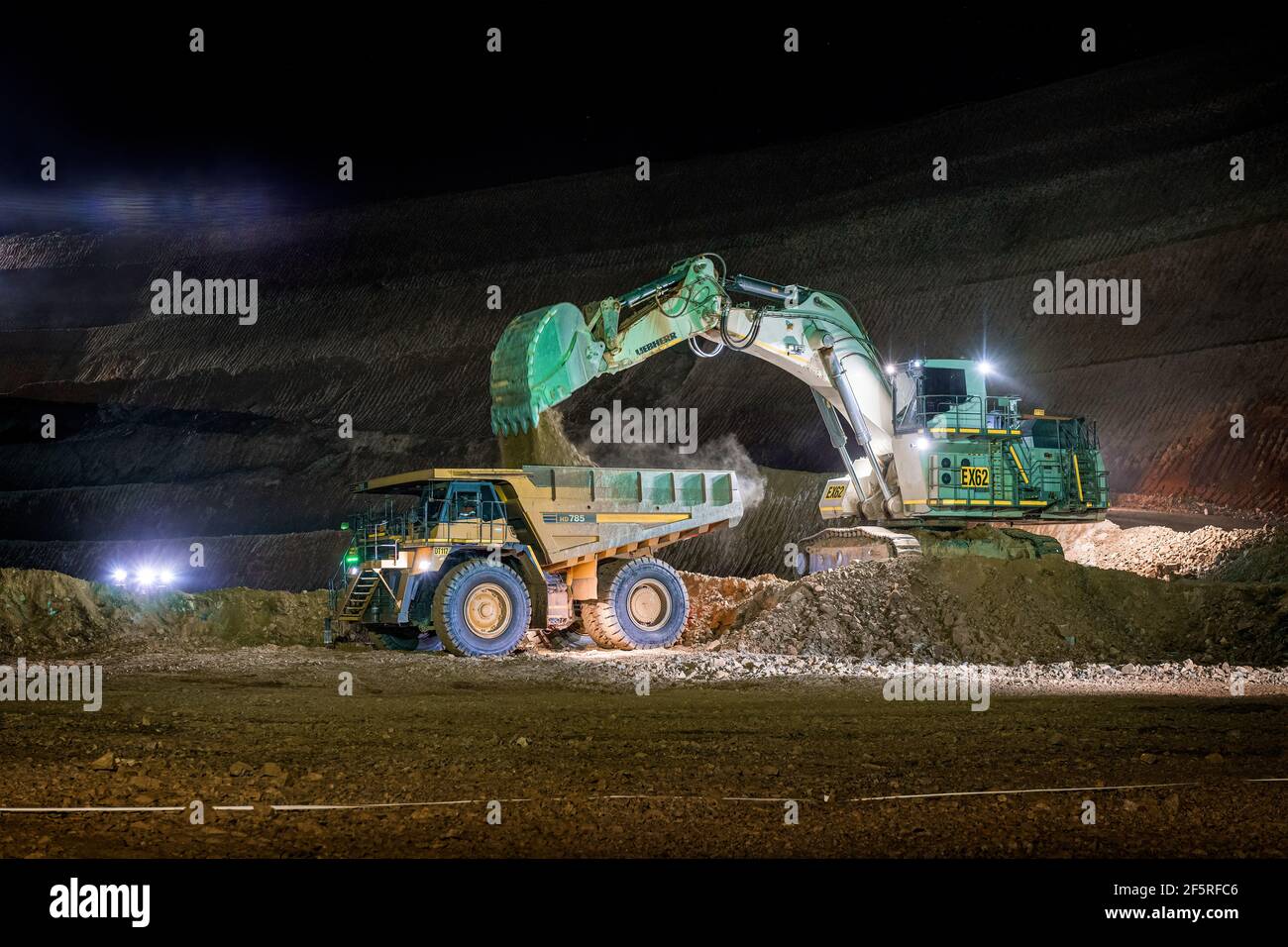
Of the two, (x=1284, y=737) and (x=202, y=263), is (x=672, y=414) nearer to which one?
(x=202, y=263)

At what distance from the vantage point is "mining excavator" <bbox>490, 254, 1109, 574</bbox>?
60.2 ft

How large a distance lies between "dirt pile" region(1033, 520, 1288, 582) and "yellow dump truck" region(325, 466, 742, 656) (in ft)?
27.3

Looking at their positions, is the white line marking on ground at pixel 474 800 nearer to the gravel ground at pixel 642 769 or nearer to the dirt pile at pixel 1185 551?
the gravel ground at pixel 642 769

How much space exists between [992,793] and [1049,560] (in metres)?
10.6

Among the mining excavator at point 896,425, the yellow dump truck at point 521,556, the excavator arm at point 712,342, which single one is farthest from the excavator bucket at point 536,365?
the yellow dump truck at point 521,556

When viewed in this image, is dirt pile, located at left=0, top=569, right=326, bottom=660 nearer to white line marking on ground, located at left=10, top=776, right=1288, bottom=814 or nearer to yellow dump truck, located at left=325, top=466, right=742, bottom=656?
yellow dump truck, located at left=325, top=466, right=742, bottom=656

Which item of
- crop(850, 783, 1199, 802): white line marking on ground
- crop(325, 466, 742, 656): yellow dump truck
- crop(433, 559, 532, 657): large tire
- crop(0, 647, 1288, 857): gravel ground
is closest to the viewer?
crop(0, 647, 1288, 857): gravel ground

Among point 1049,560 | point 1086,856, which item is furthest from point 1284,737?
point 1049,560

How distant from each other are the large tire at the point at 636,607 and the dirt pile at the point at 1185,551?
813cm

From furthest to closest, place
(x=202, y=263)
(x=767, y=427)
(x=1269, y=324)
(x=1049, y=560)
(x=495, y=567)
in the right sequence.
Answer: (x=202, y=263), (x=767, y=427), (x=1269, y=324), (x=1049, y=560), (x=495, y=567)

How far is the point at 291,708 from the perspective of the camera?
12.2 metres

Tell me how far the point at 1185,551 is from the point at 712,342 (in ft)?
33.9

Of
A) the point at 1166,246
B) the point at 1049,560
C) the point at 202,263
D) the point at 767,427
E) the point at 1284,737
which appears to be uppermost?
the point at 202,263

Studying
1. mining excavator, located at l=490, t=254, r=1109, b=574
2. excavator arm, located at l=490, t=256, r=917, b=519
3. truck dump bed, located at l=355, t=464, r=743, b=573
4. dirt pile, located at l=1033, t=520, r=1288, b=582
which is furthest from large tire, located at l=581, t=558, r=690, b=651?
dirt pile, located at l=1033, t=520, r=1288, b=582
